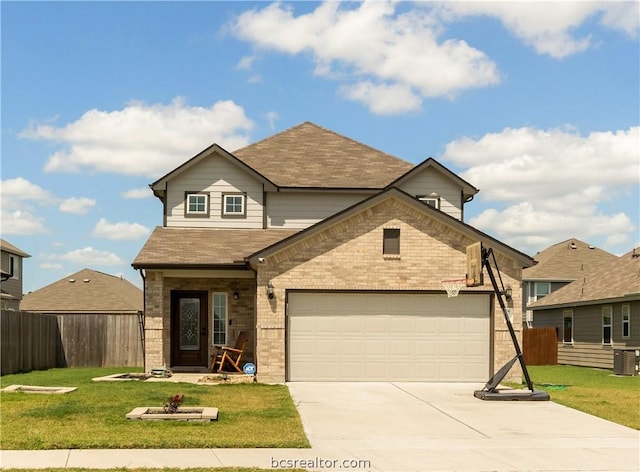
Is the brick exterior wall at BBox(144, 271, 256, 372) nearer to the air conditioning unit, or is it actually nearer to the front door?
the front door

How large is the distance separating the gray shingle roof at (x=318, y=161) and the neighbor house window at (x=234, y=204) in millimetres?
1338

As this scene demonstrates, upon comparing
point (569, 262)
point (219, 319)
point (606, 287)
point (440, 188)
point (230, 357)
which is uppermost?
point (440, 188)

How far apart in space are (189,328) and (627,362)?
14472mm

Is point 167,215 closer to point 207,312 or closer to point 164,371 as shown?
point 207,312

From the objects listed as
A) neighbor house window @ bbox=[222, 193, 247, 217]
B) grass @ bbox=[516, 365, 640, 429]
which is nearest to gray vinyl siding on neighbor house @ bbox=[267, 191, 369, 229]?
neighbor house window @ bbox=[222, 193, 247, 217]

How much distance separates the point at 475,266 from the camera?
721 inches

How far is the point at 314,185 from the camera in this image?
2714cm

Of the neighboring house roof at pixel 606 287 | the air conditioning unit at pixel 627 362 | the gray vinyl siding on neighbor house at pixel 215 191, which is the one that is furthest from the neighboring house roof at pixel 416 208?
the neighboring house roof at pixel 606 287

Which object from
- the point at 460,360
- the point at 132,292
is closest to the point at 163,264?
the point at 460,360

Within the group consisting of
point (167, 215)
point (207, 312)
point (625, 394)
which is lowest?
point (625, 394)

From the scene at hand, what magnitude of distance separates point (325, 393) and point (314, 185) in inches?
388

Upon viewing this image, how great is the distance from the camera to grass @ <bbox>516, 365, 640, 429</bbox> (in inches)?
632

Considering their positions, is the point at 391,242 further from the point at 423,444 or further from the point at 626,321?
the point at 626,321

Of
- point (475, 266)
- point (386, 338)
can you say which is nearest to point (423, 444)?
point (475, 266)
